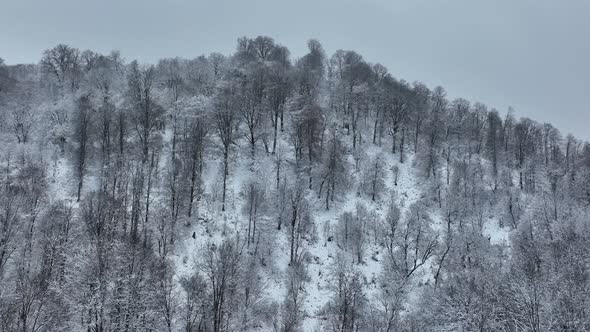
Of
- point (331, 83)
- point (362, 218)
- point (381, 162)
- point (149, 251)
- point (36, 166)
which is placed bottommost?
point (149, 251)

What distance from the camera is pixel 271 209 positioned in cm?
4834

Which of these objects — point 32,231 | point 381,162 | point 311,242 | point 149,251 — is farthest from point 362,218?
point 32,231

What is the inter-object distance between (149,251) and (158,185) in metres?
13.1

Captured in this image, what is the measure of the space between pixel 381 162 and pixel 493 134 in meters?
30.4

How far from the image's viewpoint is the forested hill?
32062 mm

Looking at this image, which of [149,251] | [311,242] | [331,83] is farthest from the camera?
[331,83]

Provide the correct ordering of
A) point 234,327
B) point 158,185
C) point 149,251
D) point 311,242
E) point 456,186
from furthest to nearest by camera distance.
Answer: point 456,186 < point 158,185 < point 311,242 < point 149,251 < point 234,327

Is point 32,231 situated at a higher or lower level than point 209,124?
lower

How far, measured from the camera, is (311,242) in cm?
4631

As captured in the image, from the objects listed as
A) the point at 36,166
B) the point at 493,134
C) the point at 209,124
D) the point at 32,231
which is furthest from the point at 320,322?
the point at 493,134

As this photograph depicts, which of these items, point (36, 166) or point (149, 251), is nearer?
point (149, 251)

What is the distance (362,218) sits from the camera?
4959 centimetres

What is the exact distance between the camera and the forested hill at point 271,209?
3206cm

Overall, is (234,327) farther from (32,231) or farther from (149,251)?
(32,231)
